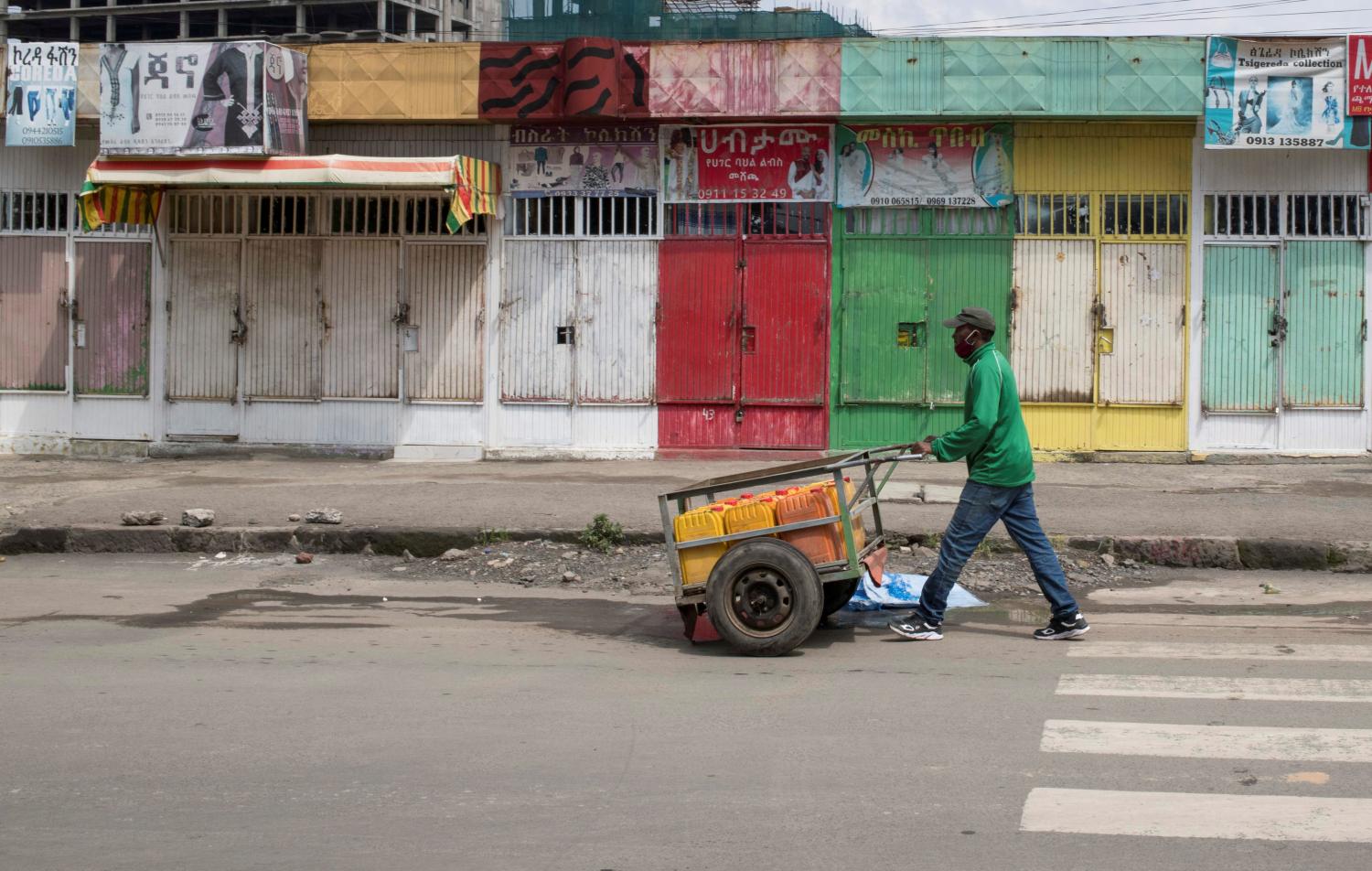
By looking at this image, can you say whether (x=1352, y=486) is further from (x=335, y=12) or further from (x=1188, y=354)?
(x=335, y=12)

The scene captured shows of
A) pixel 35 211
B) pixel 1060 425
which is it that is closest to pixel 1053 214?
pixel 1060 425

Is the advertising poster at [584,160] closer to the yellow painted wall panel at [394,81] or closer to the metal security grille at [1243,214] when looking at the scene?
the yellow painted wall panel at [394,81]

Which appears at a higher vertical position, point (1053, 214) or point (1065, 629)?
point (1053, 214)

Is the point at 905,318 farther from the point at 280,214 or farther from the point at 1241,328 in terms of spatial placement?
the point at 280,214

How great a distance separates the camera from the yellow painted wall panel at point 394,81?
15.3 meters

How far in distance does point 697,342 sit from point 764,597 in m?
7.82

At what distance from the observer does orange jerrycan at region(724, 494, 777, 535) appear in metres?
8.00

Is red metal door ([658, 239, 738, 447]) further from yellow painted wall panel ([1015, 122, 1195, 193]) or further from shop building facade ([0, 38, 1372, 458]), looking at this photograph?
yellow painted wall panel ([1015, 122, 1195, 193])

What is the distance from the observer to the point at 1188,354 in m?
15.0

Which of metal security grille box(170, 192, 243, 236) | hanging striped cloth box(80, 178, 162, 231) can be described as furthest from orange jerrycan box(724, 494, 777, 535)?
metal security grille box(170, 192, 243, 236)

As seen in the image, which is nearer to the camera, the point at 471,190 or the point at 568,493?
the point at 568,493

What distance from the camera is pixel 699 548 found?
8.13 meters

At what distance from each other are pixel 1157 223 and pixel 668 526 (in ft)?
29.0

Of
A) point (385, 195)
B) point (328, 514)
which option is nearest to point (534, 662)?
point (328, 514)
